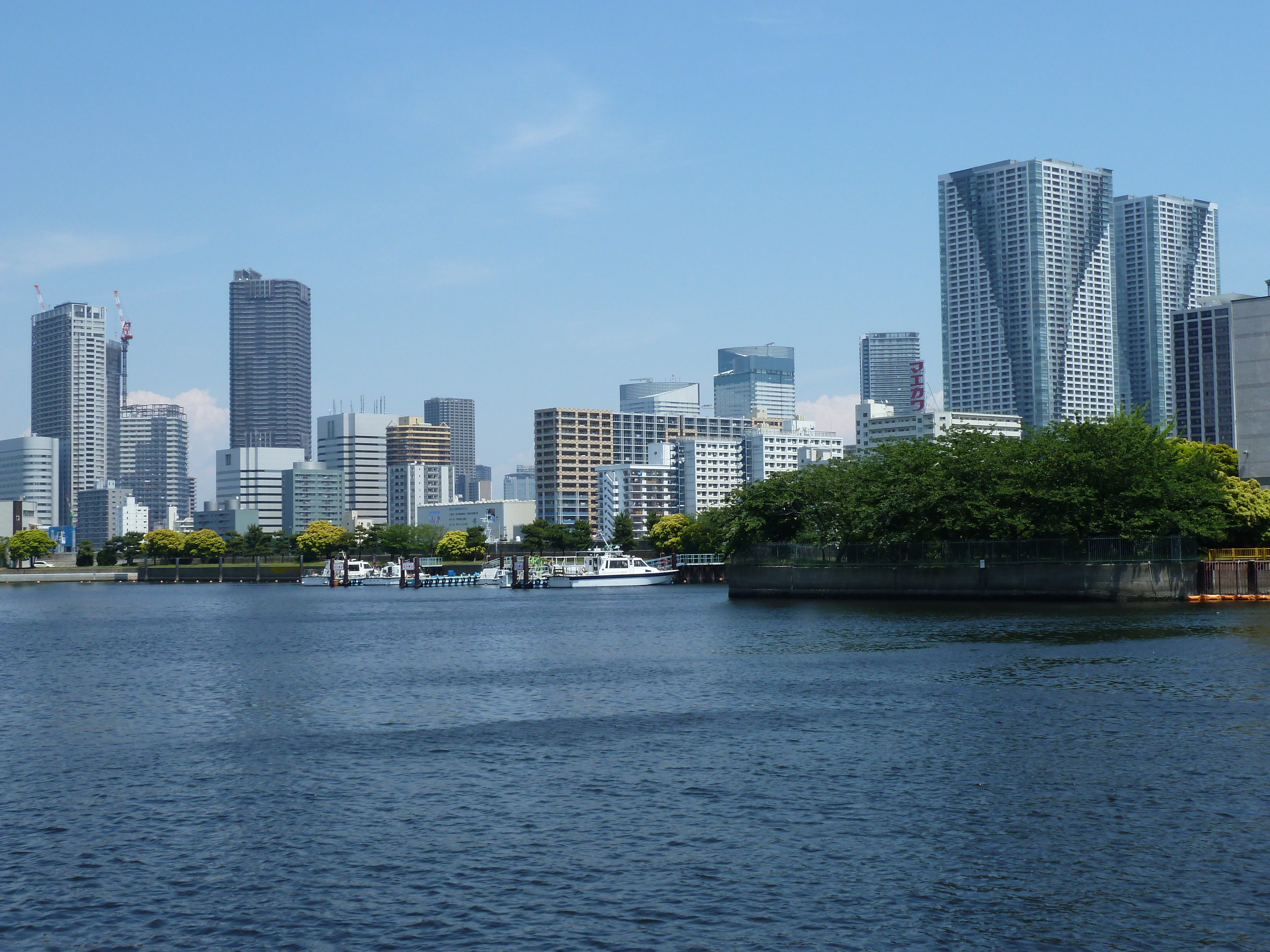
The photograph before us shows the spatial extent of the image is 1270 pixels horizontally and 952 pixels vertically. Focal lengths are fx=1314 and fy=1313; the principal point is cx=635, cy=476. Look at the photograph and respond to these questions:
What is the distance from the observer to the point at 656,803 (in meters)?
27.9

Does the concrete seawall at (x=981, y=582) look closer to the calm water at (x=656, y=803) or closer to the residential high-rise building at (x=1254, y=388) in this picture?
the calm water at (x=656, y=803)

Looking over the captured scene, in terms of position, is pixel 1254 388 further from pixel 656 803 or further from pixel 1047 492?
pixel 656 803

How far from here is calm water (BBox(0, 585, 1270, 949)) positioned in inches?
802

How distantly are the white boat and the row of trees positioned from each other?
5928 centimetres

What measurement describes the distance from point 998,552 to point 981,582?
236cm

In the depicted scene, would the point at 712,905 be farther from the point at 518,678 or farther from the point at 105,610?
the point at 105,610

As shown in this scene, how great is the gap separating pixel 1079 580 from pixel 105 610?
87.8 metres

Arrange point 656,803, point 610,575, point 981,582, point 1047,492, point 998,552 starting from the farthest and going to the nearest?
point 610,575 < point 981,582 < point 998,552 < point 1047,492 < point 656,803

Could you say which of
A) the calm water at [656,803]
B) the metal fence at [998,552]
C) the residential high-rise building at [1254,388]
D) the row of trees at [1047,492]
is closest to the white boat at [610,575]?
the metal fence at [998,552]

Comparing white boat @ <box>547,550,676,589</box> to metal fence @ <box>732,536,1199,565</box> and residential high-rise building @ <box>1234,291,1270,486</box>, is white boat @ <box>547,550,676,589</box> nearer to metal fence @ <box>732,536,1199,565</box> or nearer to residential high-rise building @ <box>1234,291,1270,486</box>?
metal fence @ <box>732,536,1199,565</box>

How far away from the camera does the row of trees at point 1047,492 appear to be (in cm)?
8400

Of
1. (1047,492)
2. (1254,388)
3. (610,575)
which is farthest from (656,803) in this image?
(610,575)

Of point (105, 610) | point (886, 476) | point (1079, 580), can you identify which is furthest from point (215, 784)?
point (105, 610)

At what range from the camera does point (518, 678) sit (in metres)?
52.3
